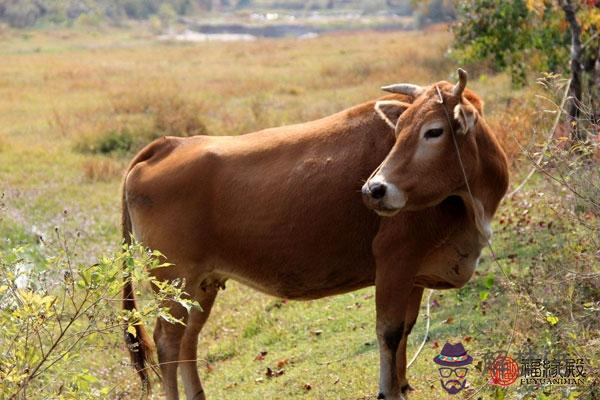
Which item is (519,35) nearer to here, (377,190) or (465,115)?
(465,115)

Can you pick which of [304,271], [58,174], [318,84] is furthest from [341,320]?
[318,84]

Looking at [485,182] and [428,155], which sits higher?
[428,155]

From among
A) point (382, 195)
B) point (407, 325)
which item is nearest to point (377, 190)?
point (382, 195)

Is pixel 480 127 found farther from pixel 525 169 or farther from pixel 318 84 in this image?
pixel 318 84

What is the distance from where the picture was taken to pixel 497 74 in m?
25.5

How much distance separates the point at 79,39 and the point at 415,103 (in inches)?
2243

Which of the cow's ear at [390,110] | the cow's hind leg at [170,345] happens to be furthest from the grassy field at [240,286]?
the cow's ear at [390,110]

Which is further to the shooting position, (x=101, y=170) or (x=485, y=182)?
(x=101, y=170)

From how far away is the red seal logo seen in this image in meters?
6.17

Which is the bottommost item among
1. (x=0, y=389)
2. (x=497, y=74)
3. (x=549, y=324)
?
(x=497, y=74)

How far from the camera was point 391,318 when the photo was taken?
20.7ft

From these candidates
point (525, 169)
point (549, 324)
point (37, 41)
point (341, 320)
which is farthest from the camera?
point (37, 41)

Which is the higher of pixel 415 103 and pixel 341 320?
pixel 415 103

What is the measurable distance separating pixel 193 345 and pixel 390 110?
7.55 feet
